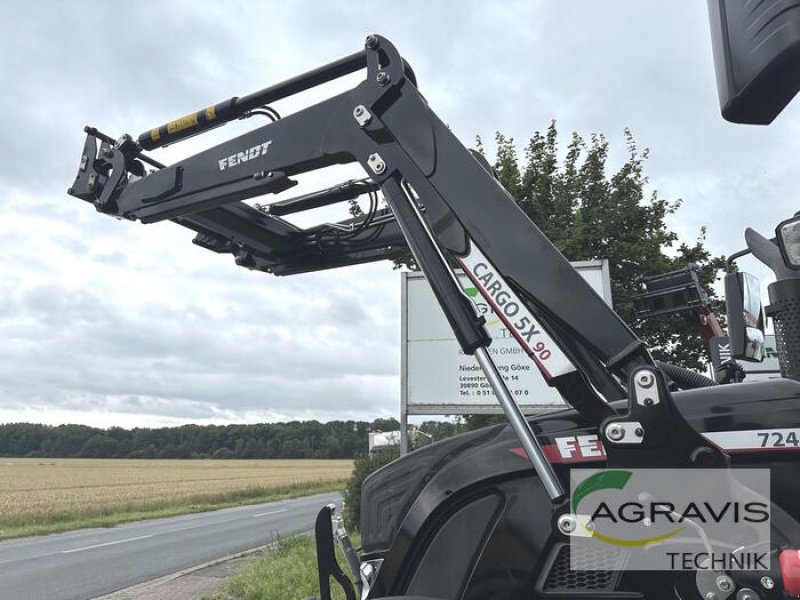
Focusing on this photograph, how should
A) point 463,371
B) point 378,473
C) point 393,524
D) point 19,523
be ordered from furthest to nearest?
1. point 19,523
2. point 463,371
3. point 378,473
4. point 393,524

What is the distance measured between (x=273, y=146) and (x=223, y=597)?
6403 mm

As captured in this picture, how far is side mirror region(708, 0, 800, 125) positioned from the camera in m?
1.50

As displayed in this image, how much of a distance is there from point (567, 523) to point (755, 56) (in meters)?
1.42

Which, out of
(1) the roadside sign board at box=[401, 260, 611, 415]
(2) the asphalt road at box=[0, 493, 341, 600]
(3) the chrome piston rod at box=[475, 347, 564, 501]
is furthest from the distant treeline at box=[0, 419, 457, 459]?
(3) the chrome piston rod at box=[475, 347, 564, 501]

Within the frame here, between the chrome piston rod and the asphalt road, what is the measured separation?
886cm

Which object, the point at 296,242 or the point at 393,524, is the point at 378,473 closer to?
the point at 393,524

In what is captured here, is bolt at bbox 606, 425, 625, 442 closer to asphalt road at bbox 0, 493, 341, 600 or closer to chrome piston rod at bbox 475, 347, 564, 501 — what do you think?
chrome piston rod at bbox 475, 347, 564, 501

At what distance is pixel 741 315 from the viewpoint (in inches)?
92.0

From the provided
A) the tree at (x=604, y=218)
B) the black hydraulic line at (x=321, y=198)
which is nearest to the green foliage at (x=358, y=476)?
the tree at (x=604, y=218)

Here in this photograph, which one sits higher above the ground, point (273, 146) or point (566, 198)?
point (566, 198)

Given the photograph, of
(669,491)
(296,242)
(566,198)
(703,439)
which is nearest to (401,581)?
(669,491)

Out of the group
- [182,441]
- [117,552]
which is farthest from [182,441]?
[117,552]

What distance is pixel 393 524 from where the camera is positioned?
2.67 m

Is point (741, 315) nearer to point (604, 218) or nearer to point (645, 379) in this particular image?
point (645, 379)
